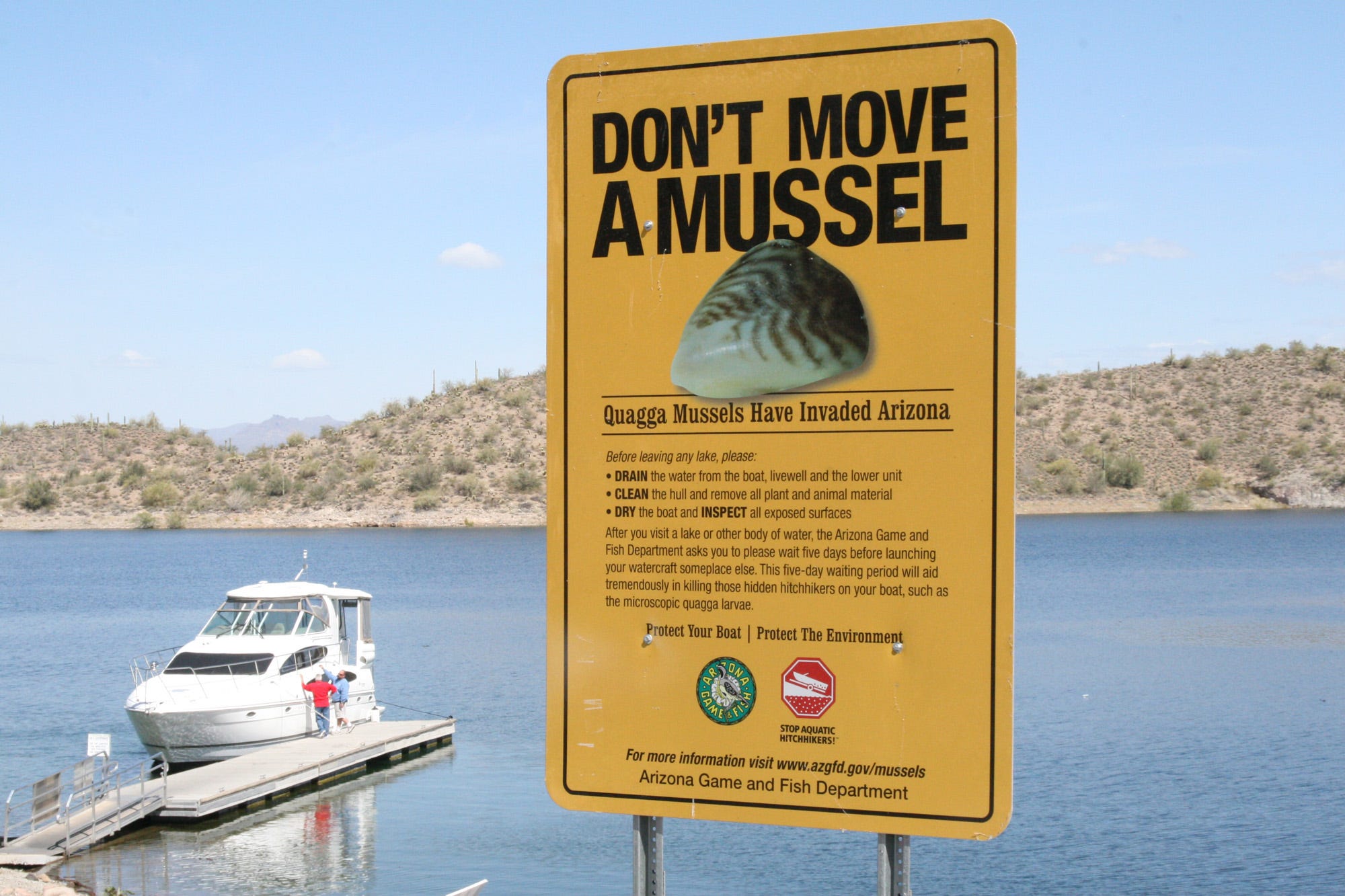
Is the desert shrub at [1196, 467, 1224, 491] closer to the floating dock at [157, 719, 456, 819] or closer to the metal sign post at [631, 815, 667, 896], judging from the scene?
the floating dock at [157, 719, 456, 819]

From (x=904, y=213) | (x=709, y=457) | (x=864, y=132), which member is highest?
(x=864, y=132)

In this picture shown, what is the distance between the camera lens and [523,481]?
108 meters

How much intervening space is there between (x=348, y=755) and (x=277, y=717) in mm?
1928

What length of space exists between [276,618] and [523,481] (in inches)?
3227

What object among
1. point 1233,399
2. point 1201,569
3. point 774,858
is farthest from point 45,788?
point 1233,399

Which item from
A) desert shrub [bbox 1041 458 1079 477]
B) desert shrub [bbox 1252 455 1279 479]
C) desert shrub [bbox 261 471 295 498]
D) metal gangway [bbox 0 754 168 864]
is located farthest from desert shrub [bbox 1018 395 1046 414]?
metal gangway [bbox 0 754 168 864]

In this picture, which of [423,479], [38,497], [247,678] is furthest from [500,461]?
[247,678]

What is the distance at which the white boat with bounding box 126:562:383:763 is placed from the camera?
23.8 meters

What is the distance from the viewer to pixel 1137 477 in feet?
361

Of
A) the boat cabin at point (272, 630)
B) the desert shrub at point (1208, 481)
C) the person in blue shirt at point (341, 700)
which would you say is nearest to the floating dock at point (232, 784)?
the person in blue shirt at point (341, 700)

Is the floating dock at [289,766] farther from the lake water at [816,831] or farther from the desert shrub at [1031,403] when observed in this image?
the desert shrub at [1031,403]

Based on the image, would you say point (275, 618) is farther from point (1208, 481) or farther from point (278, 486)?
point (1208, 481)

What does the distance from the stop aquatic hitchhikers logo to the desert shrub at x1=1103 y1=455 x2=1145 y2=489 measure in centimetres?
11356

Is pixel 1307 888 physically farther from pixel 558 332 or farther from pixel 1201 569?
pixel 1201 569
